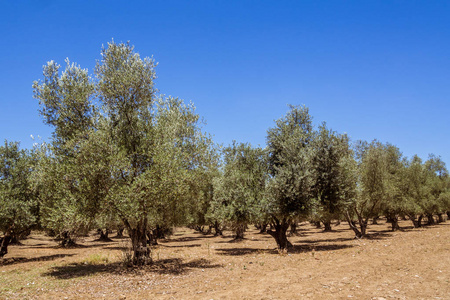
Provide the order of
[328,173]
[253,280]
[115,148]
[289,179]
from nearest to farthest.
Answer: [253,280], [115,148], [289,179], [328,173]

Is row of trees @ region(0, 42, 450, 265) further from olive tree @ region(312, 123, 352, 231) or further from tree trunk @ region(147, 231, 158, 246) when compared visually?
tree trunk @ region(147, 231, 158, 246)

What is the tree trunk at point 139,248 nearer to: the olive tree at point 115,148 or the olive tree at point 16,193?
the olive tree at point 115,148

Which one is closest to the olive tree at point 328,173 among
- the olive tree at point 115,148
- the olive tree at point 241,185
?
the olive tree at point 241,185

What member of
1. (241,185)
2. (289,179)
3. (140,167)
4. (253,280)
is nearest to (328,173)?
(289,179)

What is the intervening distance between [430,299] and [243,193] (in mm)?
20383

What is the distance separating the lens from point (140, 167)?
23797 mm

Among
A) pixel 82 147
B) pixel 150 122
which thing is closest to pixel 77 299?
pixel 82 147

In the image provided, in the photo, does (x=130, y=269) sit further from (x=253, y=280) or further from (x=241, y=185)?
(x=241, y=185)

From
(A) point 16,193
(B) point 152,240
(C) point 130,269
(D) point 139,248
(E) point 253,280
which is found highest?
(A) point 16,193

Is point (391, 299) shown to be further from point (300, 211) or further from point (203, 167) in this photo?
point (203, 167)

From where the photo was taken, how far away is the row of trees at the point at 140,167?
21172mm

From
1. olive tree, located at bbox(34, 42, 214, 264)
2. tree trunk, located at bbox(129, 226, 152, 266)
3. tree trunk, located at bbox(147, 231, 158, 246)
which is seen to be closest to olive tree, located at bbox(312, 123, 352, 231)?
olive tree, located at bbox(34, 42, 214, 264)

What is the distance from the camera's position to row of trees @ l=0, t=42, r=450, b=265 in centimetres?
2117

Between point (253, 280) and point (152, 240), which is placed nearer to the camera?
point (253, 280)
